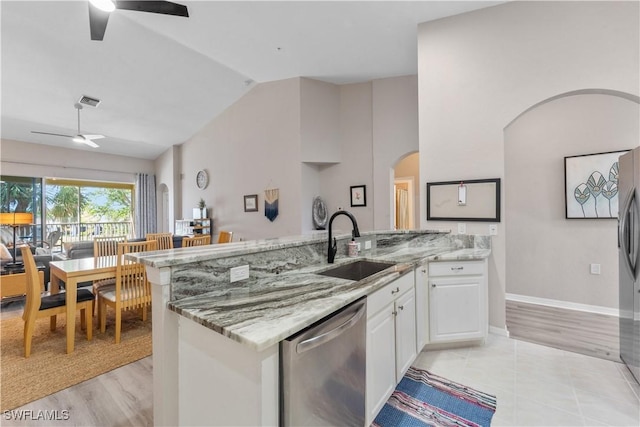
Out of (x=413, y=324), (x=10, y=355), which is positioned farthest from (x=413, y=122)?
(x=10, y=355)

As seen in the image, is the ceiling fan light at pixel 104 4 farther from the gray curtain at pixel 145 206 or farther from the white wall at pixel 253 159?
the gray curtain at pixel 145 206

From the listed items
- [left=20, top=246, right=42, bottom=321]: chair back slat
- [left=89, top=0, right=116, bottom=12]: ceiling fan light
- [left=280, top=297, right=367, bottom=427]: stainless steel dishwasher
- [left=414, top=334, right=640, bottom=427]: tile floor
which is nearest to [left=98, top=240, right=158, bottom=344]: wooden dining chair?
[left=20, top=246, right=42, bottom=321]: chair back slat

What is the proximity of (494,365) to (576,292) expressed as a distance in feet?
6.95

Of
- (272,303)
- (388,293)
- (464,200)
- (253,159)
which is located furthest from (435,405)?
(253,159)

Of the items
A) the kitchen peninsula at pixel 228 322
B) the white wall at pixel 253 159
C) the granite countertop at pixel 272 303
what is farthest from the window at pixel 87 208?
the granite countertop at pixel 272 303

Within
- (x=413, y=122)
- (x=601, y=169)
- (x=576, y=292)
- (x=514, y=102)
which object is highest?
(x=413, y=122)

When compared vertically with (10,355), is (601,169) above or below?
above

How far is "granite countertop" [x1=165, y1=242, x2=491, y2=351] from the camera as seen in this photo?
1.01m

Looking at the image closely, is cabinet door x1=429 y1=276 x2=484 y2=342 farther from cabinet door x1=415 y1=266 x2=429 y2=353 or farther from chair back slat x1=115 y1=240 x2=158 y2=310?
chair back slat x1=115 y1=240 x2=158 y2=310

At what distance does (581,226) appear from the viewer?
3.47m

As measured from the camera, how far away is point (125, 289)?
2893mm

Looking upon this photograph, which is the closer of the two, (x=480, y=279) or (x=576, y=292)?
(x=480, y=279)

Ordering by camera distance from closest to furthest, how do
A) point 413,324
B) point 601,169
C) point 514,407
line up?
point 514,407 < point 413,324 < point 601,169

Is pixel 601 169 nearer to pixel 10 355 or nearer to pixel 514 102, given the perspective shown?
pixel 514 102
